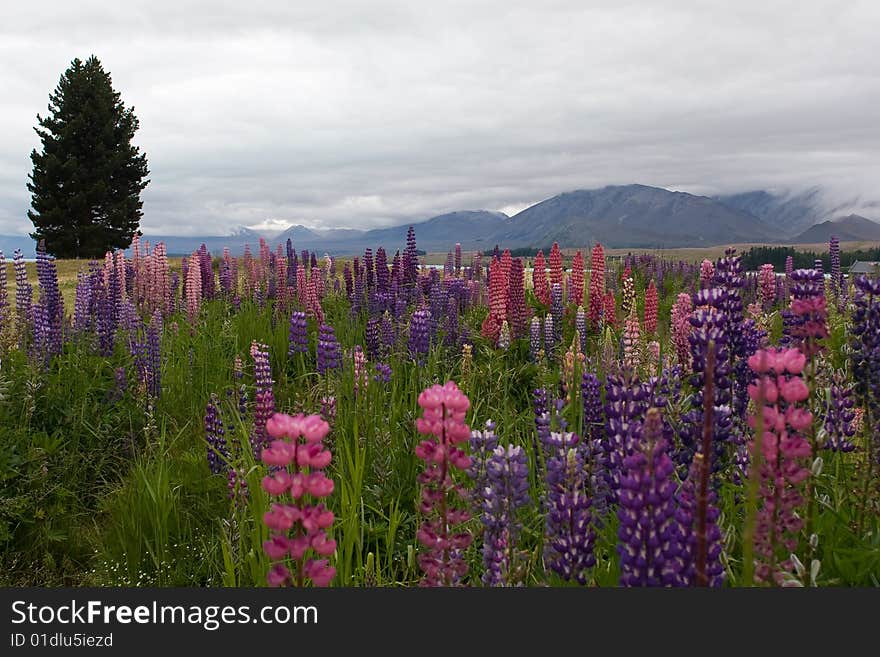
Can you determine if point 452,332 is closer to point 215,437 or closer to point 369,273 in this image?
point 369,273

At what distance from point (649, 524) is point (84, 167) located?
5319 cm

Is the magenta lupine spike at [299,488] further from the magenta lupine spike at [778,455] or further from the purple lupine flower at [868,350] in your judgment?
the purple lupine flower at [868,350]

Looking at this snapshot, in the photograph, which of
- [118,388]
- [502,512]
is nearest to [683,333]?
[502,512]

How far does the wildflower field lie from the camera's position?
2391 millimetres

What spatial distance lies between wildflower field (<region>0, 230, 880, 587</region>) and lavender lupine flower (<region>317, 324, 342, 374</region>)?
3 centimetres

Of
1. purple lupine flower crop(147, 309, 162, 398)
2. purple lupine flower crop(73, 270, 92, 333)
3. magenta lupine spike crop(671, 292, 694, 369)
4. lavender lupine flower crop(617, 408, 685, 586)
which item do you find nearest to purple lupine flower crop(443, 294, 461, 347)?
magenta lupine spike crop(671, 292, 694, 369)

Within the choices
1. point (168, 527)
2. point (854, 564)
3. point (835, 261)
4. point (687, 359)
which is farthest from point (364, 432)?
point (835, 261)

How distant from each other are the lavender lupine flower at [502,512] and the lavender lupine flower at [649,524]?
2.35 feet

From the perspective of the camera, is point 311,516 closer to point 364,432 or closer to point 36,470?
point 364,432

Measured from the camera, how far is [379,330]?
896cm

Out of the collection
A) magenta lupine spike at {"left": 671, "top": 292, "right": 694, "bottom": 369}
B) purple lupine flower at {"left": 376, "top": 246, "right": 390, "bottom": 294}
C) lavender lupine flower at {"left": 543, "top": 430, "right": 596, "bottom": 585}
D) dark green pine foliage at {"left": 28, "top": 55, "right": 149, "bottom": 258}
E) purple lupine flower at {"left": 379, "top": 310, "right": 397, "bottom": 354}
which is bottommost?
lavender lupine flower at {"left": 543, "top": 430, "right": 596, "bottom": 585}

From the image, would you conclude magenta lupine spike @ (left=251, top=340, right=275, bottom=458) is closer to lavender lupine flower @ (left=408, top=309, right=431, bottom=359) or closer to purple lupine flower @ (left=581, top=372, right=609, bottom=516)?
lavender lupine flower @ (left=408, top=309, right=431, bottom=359)

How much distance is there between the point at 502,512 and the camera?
308cm

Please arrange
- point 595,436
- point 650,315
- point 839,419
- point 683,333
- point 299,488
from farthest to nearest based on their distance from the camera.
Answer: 1. point 650,315
2. point 683,333
3. point 595,436
4. point 839,419
5. point 299,488
